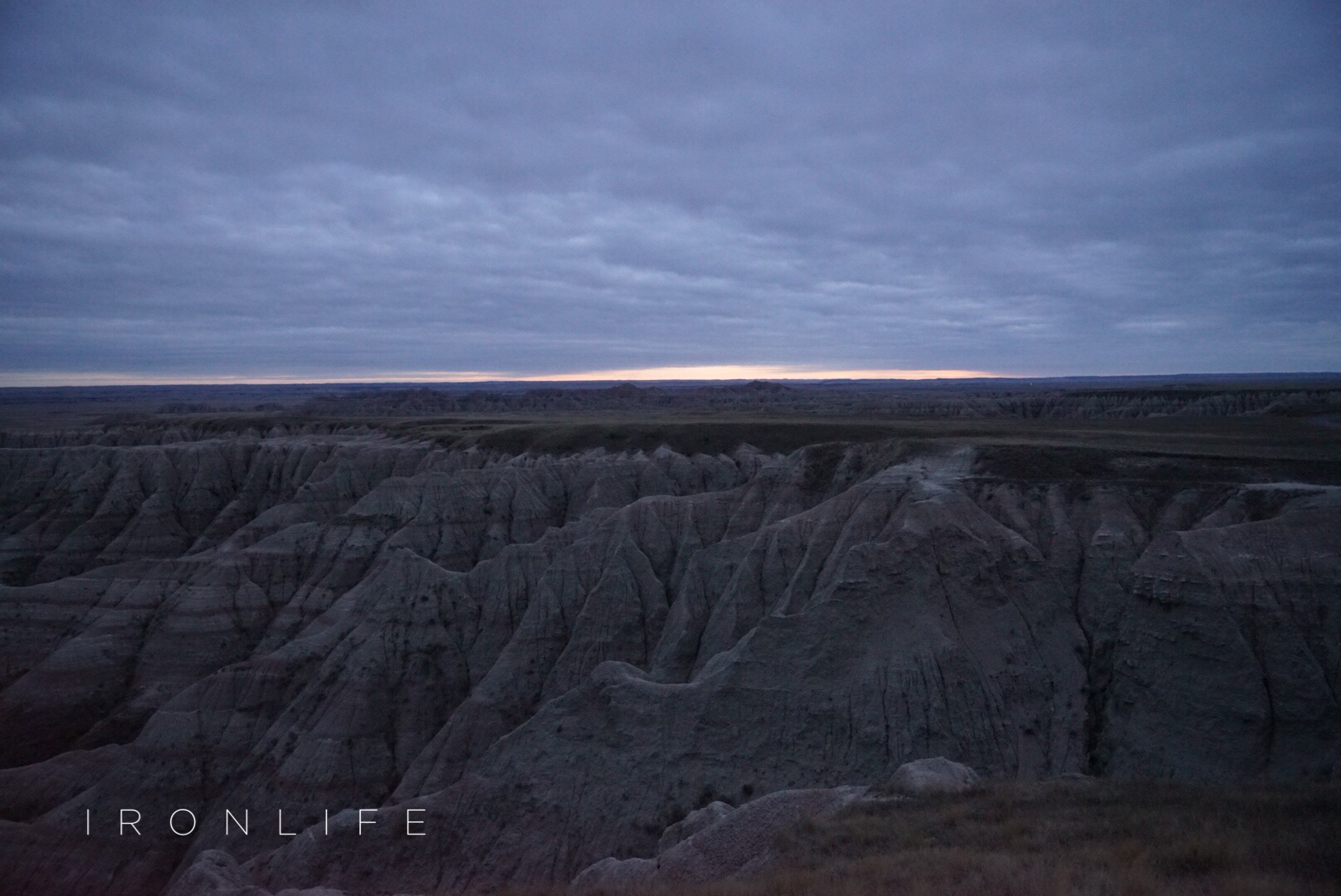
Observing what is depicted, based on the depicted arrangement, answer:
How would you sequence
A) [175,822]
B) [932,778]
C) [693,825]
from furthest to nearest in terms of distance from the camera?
[175,822], [693,825], [932,778]

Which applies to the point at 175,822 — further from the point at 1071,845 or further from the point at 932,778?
the point at 1071,845

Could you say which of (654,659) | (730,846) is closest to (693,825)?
(730,846)

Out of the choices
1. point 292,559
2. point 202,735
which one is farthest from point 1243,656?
point 292,559

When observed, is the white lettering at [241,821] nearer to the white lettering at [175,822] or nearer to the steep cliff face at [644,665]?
the steep cliff face at [644,665]

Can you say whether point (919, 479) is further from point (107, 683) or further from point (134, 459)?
point (134, 459)

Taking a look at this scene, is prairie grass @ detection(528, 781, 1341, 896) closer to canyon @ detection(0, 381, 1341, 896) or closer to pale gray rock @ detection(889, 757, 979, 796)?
pale gray rock @ detection(889, 757, 979, 796)
